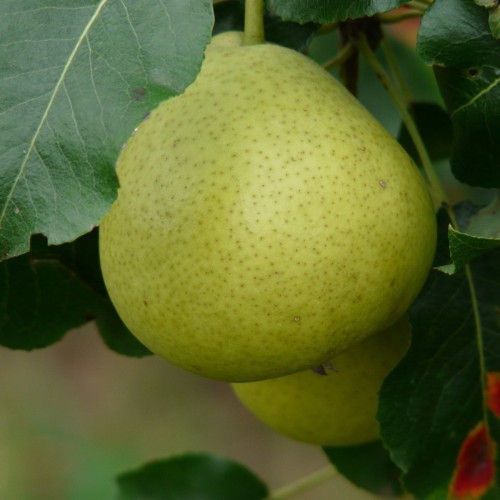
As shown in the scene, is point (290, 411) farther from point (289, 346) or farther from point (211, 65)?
point (211, 65)

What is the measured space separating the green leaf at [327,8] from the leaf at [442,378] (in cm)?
41

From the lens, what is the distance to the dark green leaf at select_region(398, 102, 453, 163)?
173 cm

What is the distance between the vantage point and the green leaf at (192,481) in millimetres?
1803

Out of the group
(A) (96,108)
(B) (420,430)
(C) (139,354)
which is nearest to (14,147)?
(A) (96,108)

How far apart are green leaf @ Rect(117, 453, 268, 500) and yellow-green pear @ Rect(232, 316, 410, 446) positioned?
46 centimetres

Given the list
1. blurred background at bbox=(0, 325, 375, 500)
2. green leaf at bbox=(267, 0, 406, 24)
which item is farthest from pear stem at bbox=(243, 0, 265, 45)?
blurred background at bbox=(0, 325, 375, 500)

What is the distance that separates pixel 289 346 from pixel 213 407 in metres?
3.10

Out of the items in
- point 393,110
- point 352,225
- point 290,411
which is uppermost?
point 352,225

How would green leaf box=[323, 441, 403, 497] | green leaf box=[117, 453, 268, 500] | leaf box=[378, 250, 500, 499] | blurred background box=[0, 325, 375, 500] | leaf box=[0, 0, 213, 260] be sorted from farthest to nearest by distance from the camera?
blurred background box=[0, 325, 375, 500], green leaf box=[117, 453, 268, 500], green leaf box=[323, 441, 403, 497], leaf box=[378, 250, 500, 499], leaf box=[0, 0, 213, 260]

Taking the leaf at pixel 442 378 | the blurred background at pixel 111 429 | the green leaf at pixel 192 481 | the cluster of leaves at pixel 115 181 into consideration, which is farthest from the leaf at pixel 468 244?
the blurred background at pixel 111 429

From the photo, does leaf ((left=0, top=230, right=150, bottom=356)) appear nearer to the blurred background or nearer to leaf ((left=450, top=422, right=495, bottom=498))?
leaf ((left=450, top=422, right=495, bottom=498))

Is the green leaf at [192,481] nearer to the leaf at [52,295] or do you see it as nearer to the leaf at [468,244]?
the leaf at [52,295]

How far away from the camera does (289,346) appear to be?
106cm

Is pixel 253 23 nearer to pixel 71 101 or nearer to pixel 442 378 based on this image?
pixel 71 101
